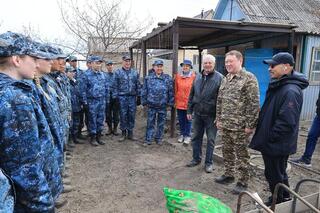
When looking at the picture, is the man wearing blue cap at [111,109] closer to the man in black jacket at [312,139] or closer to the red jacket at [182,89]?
the red jacket at [182,89]

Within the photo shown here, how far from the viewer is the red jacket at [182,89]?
238 inches

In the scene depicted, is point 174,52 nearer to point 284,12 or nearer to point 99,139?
point 99,139

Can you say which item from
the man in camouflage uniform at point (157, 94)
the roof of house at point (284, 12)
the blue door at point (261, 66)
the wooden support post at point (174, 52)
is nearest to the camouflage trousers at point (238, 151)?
the man in camouflage uniform at point (157, 94)

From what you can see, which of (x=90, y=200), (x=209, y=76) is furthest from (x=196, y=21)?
(x=90, y=200)

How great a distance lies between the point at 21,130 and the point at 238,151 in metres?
2.90

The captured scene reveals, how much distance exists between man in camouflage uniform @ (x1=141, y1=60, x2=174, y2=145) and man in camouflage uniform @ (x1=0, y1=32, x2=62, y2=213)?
4.33 metres

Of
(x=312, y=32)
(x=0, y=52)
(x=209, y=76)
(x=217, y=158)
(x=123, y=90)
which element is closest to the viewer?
(x=0, y=52)

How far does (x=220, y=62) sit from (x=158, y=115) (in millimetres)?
7448

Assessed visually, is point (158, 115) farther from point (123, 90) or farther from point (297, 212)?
point (297, 212)

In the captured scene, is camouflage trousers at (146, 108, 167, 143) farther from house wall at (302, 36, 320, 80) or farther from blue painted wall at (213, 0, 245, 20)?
blue painted wall at (213, 0, 245, 20)

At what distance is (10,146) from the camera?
4.84 ft

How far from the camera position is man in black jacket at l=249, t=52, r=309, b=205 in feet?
9.52

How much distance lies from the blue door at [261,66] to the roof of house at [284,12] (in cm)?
195

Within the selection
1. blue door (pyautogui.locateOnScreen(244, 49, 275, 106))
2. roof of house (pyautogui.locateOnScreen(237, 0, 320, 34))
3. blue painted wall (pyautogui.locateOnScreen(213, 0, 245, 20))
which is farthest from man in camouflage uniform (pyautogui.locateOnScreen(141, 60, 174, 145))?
blue painted wall (pyautogui.locateOnScreen(213, 0, 245, 20))
